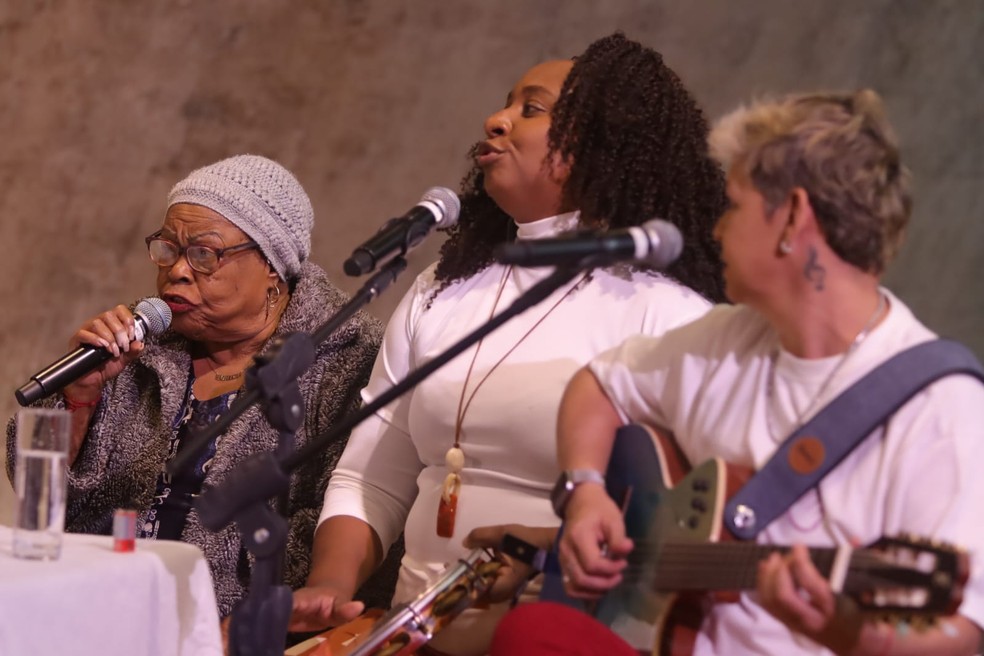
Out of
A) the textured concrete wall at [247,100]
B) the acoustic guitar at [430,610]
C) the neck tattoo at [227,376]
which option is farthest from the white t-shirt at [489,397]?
the textured concrete wall at [247,100]

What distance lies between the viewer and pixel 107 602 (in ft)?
5.62

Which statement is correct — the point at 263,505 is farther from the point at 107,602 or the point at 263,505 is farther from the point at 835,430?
the point at 835,430

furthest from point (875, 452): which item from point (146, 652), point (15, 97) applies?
point (15, 97)

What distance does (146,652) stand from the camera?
5.87 ft

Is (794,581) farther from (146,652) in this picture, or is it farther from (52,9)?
(52,9)

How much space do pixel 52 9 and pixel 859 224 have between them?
3064mm

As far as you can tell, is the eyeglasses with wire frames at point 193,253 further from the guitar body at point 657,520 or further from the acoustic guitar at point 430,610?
the guitar body at point 657,520

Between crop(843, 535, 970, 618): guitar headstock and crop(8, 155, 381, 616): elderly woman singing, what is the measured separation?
1597 millimetres

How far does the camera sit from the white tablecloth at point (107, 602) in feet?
5.22

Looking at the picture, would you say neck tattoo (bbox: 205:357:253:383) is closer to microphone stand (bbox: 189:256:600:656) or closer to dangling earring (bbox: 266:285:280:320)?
dangling earring (bbox: 266:285:280:320)

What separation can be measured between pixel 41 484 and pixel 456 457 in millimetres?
757

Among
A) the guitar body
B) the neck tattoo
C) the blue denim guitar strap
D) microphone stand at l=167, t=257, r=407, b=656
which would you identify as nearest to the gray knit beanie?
the neck tattoo

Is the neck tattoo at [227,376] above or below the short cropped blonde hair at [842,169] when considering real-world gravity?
below

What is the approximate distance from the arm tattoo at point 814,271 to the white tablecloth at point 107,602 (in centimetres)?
101
